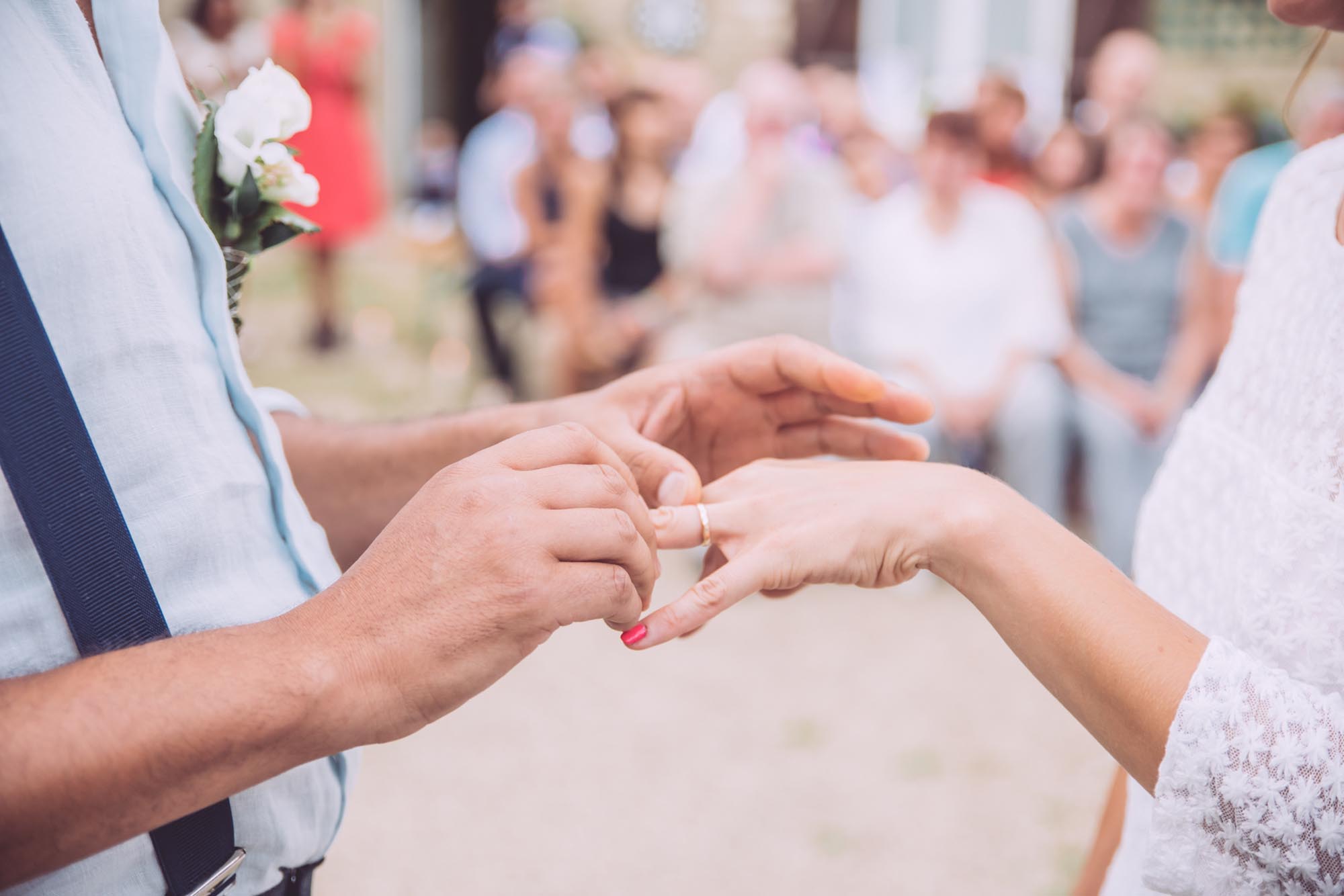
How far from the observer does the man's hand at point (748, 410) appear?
1.62 meters

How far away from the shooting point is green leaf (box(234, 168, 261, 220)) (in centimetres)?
133

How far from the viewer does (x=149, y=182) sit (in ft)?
3.61

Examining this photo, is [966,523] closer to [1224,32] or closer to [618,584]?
[618,584]

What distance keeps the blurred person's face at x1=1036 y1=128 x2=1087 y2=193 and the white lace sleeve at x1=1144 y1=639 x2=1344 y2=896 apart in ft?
20.4

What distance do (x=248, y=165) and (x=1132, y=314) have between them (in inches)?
201

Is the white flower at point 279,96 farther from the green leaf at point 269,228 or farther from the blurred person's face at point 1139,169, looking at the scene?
the blurred person's face at point 1139,169

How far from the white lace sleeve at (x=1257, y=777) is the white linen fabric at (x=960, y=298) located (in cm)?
423

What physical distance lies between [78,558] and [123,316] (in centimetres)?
25

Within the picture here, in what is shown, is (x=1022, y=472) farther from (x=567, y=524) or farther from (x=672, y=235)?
(x=567, y=524)

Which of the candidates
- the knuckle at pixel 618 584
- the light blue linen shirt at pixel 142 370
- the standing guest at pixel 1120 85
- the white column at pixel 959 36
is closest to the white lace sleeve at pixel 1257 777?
the knuckle at pixel 618 584

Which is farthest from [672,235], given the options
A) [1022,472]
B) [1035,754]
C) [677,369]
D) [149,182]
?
[149,182]

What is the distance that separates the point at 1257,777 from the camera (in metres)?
1.09

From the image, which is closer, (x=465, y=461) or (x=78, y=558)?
(x=78, y=558)

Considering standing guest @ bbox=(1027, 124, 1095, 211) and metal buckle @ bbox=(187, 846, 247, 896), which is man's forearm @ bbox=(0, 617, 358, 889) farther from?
standing guest @ bbox=(1027, 124, 1095, 211)
